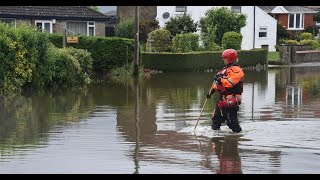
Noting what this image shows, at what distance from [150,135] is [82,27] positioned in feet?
101

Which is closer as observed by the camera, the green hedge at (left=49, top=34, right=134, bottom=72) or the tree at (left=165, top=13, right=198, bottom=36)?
the green hedge at (left=49, top=34, right=134, bottom=72)

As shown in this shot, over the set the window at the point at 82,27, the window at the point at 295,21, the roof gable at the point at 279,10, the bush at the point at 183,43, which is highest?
the roof gable at the point at 279,10

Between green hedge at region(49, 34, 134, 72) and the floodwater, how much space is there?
7.59 metres

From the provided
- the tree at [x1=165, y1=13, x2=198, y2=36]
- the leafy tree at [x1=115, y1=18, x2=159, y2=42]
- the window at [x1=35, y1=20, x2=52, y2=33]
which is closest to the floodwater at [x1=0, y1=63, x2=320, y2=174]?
the window at [x1=35, y1=20, x2=52, y2=33]

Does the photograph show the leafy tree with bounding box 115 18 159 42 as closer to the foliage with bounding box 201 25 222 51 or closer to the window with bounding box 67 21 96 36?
the window with bounding box 67 21 96 36

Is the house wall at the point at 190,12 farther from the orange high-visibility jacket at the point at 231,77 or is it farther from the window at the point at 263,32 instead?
the orange high-visibility jacket at the point at 231,77

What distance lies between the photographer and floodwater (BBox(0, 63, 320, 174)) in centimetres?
918

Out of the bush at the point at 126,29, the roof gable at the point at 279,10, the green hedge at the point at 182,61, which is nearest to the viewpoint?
the green hedge at the point at 182,61

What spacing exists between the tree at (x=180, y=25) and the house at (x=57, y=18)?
5459mm

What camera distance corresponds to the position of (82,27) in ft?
139

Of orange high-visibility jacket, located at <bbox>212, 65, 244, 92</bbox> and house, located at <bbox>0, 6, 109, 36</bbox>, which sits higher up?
house, located at <bbox>0, 6, 109, 36</bbox>

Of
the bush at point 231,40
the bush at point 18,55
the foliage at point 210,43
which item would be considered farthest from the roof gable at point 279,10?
the bush at point 18,55

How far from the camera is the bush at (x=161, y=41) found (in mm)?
38281

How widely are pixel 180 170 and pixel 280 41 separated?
166 ft
